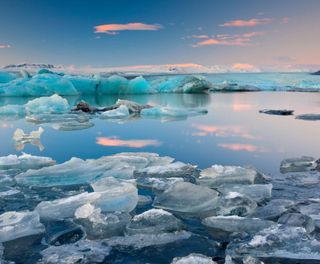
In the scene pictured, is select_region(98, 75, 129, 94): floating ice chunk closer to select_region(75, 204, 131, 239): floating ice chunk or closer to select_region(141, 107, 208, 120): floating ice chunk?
select_region(141, 107, 208, 120): floating ice chunk

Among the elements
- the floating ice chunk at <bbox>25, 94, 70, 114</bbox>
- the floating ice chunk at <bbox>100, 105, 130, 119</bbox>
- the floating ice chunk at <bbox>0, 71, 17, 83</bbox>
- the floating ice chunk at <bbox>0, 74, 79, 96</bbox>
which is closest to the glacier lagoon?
the floating ice chunk at <bbox>100, 105, 130, 119</bbox>

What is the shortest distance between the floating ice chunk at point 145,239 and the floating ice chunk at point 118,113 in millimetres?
7612

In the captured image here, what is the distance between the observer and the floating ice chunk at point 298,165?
4.18 m

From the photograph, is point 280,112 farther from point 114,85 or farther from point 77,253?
point 114,85

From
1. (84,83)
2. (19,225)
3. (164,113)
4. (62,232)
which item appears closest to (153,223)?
(62,232)

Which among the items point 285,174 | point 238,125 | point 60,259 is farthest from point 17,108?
point 60,259

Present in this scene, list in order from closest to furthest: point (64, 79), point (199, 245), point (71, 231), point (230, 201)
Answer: point (199, 245) → point (71, 231) → point (230, 201) → point (64, 79)

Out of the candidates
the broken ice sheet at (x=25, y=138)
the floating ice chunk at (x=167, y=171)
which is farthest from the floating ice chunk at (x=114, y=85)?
the floating ice chunk at (x=167, y=171)

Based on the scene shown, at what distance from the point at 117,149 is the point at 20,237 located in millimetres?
3298

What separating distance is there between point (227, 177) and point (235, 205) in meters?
0.79

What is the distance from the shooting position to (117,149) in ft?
18.6

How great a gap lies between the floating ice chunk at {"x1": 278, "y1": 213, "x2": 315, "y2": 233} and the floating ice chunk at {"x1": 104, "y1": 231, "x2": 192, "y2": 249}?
2.07 feet

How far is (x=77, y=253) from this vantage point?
7.16 feet

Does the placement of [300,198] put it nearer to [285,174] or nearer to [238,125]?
[285,174]
